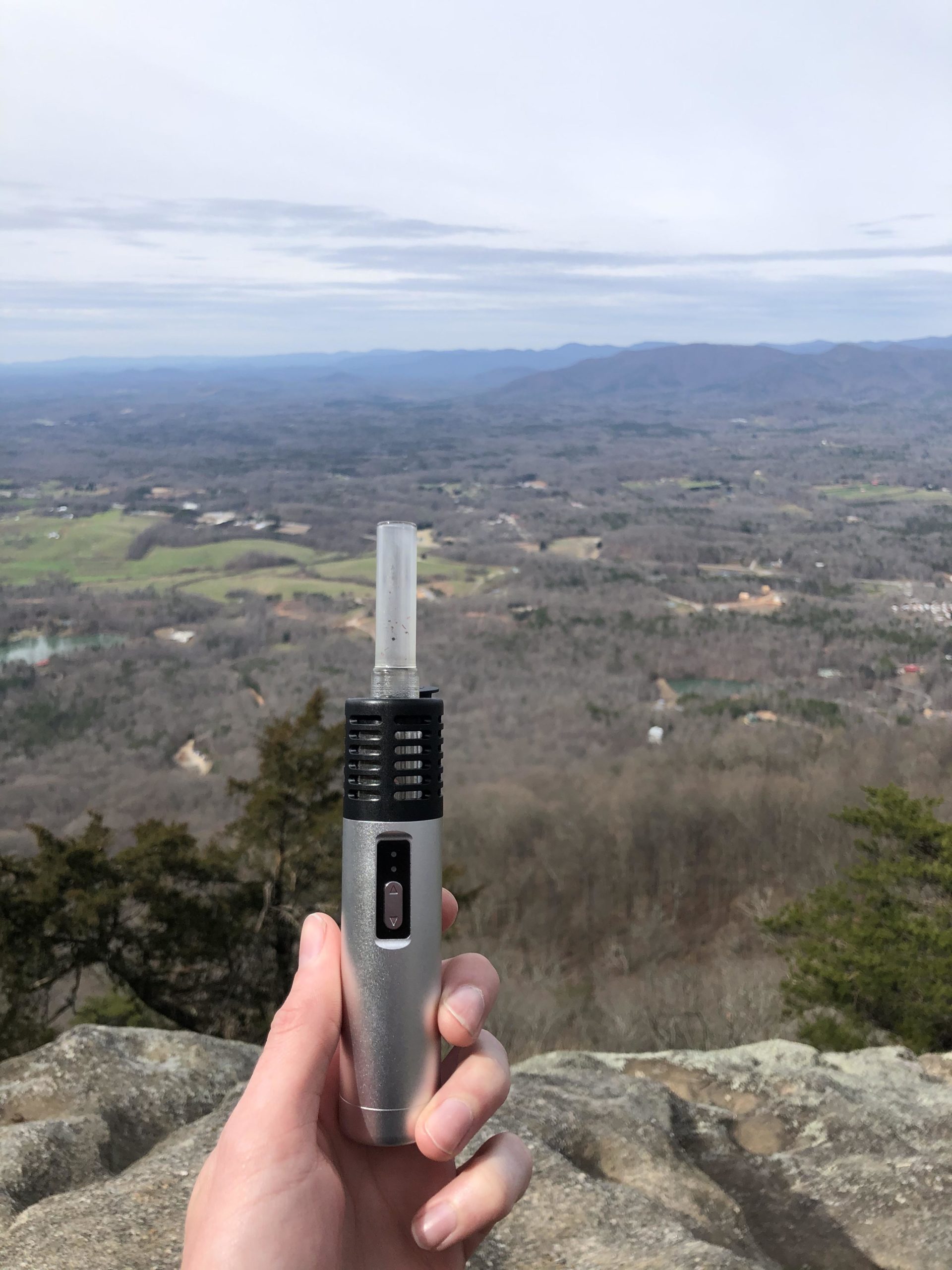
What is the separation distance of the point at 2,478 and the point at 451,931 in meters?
88.3

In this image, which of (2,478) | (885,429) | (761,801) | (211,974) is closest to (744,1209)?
(211,974)

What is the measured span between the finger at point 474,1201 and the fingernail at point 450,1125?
0.41ft

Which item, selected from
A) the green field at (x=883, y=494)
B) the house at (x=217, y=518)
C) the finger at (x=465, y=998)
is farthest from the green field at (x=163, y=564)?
the finger at (x=465, y=998)

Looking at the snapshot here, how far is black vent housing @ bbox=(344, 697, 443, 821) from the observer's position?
5.91ft

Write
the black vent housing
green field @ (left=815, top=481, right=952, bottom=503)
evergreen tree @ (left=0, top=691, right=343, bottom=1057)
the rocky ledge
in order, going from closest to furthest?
the black vent housing, the rocky ledge, evergreen tree @ (left=0, top=691, right=343, bottom=1057), green field @ (left=815, top=481, right=952, bottom=503)

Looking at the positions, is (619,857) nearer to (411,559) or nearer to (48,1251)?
(48,1251)

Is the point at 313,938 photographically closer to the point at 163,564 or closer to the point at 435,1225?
the point at 435,1225

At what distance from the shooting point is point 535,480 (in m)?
114

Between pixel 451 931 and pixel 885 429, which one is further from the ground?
pixel 885 429

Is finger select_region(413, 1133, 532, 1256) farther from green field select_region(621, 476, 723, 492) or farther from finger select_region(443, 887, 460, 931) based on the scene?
green field select_region(621, 476, 723, 492)

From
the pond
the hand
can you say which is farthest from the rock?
the pond

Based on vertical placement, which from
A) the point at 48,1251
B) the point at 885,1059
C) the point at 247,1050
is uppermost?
the point at 48,1251

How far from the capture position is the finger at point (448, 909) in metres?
2.01

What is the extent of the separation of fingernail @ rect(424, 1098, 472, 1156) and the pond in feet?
205
